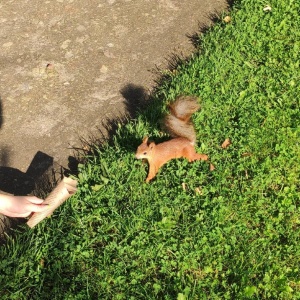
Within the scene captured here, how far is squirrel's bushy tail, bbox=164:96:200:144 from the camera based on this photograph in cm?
345

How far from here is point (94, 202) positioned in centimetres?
349

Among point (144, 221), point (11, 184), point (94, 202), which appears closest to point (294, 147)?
point (144, 221)

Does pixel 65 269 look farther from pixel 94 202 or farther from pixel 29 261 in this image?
pixel 94 202

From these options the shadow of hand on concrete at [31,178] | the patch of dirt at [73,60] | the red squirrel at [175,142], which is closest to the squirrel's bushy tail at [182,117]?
the red squirrel at [175,142]

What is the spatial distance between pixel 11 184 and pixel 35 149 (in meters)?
0.43

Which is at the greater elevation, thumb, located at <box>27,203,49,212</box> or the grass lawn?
thumb, located at <box>27,203,49,212</box>

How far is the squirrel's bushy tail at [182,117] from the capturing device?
136 inches

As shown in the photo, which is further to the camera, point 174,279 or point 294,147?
point 294,147

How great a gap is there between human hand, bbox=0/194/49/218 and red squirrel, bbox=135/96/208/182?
860 millimetres

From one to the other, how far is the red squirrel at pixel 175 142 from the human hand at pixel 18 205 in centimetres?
86

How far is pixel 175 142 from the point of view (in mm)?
3514

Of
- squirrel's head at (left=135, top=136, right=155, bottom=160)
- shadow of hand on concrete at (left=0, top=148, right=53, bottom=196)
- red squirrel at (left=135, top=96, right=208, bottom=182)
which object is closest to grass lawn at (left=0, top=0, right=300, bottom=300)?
red squirrel at (left=135, top=96, right=208, bottom=182)

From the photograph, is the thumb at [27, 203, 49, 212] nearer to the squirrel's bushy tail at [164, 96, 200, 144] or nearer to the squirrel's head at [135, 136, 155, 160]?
the squirrel's head at [135, 136, 155, 160]

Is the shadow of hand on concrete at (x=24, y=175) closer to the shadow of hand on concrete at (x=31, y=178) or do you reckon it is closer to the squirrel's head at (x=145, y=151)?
the shadow of hand on concrete at (x=31, y=178)
